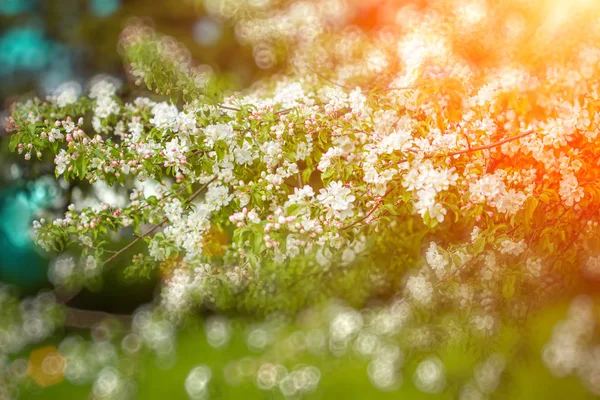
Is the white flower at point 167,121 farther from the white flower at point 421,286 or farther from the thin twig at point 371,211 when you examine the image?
the white flower at point 421,286

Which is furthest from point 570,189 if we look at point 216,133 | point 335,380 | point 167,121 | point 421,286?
point 335,380

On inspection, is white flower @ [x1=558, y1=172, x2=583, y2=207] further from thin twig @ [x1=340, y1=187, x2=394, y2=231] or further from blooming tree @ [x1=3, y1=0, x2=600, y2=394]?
thin twig @ [x1=340, y1=187, x2=394, y2=231]

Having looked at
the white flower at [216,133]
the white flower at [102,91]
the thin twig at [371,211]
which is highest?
the white flower at [216,133]

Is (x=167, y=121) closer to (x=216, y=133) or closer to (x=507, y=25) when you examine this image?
(x=216, y=133)

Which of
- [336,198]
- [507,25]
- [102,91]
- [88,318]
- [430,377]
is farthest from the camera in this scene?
[88,318]

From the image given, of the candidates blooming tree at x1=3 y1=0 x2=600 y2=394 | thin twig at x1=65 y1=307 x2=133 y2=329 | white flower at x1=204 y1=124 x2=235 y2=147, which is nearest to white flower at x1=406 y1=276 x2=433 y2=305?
blooming tree at x1=3 y1=0 x2=600 y2=394

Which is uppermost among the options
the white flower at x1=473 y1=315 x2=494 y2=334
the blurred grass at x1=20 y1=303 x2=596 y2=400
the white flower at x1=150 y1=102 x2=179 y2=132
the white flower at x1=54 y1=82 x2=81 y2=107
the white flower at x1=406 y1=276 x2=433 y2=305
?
the white flower at x1=150 y1=102 x2=179 y2=132

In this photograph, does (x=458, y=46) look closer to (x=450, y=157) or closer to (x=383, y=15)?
(x=450, y=157)

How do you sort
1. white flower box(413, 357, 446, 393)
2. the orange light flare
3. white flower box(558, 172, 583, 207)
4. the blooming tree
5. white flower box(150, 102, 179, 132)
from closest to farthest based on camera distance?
the blooming tree → white flower box(558, 172, 583, 207) → white flower box(150, 102, 179, 132) → the orange light flare → white flower box(413, 357, 446, 393)

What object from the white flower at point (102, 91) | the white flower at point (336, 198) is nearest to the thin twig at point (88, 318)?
the white flower at point (102, 91)

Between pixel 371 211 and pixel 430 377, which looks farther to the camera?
pixel 430 377

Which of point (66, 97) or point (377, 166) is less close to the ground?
point (377, 166)

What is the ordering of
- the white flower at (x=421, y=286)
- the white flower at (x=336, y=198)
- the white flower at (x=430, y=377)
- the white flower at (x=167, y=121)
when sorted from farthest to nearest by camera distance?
the white flower at (x=430, y=377) → the white flower at (x=421, y=286) → the white flower at (x=167, y=121) → the white flower at (x=336, y=198)
